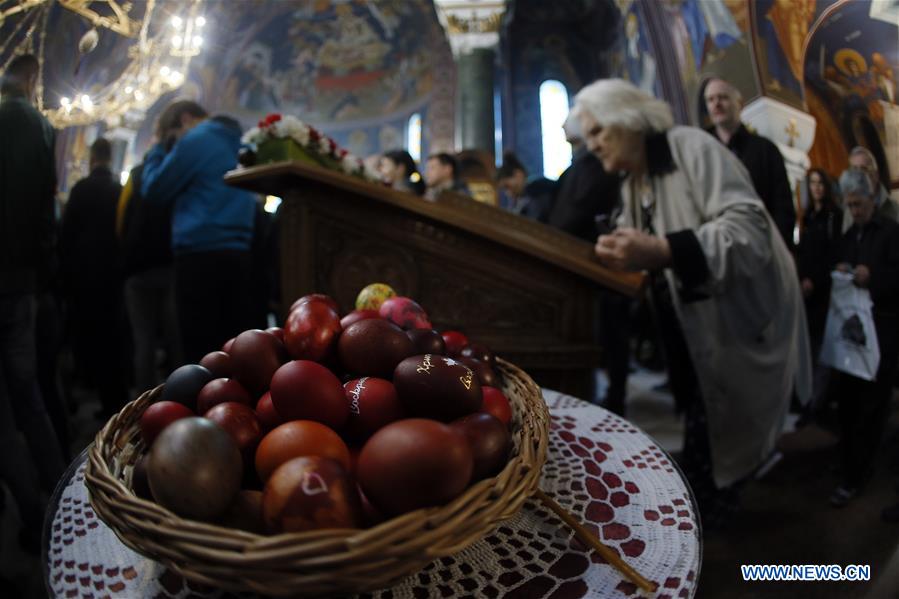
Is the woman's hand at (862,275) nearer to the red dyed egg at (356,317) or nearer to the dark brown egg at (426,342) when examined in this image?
the dark brown egg at (426,342)

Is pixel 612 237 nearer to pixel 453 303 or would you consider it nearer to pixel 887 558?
pixel 453 303

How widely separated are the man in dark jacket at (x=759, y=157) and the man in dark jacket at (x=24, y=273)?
98.5 inches

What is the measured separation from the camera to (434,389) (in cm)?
66

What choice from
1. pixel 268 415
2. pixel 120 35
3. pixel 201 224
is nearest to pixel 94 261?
pixel 201 224

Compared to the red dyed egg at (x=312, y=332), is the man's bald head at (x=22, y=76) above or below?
above

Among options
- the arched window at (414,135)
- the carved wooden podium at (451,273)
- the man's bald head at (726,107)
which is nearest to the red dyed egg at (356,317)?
the carved wooden podium at (451,273)

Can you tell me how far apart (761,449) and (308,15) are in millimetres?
14690

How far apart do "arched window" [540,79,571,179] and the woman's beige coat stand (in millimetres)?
9954

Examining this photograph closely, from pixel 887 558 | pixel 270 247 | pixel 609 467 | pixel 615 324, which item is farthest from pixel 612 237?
pixel 270 247

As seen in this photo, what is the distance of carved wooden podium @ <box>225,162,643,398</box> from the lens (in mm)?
1869

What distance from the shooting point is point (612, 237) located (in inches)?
62.8

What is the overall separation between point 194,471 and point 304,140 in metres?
1.77

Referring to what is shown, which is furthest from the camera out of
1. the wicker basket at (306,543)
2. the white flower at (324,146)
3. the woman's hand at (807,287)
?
the white flower at (324,146)

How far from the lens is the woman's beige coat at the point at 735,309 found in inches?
64.2
